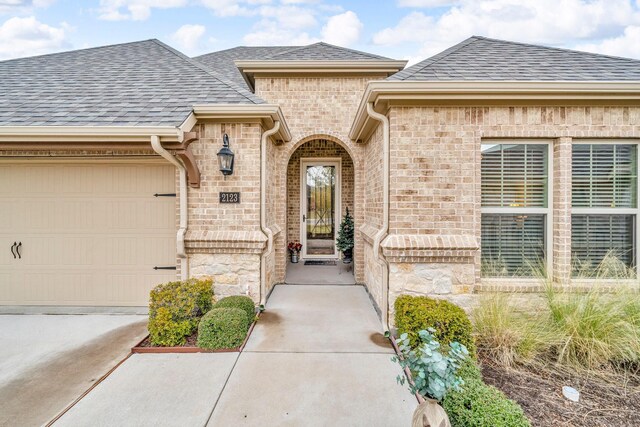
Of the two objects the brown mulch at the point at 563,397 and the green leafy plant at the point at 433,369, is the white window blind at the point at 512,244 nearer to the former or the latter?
the brown mulch at the point at 563,397

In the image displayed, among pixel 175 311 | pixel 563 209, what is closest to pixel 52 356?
pixel 175 311

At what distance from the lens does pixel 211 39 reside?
492 inches

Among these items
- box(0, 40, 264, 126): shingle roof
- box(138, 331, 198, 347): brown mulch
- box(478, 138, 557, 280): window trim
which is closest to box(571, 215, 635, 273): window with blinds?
box(478, 138, 557, 280): window trim

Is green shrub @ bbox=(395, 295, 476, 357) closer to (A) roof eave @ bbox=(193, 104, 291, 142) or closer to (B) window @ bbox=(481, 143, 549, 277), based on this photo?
(B) window @ bbox=(481, 143, 549, 277)

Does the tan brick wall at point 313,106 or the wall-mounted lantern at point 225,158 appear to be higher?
the tan brick wall at point 313,106

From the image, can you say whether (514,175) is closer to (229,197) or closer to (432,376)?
(432,376)

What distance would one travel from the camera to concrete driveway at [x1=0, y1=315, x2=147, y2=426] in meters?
2.37

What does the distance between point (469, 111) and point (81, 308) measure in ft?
20.1

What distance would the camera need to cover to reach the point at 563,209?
3643mm

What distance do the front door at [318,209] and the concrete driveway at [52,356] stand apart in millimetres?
4634

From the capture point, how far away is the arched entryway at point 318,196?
7.81 meters

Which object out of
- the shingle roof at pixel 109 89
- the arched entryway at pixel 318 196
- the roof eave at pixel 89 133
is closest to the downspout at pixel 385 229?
the shingle roof at pixel 109 89

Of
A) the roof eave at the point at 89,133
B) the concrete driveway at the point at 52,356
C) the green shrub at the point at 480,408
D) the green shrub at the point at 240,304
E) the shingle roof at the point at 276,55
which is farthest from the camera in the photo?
the shingle roof at the point at 276,55

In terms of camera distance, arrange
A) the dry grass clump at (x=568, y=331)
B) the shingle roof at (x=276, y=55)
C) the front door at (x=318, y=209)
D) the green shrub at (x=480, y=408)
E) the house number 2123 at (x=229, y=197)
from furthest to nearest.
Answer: the front door at (x=318, y=209) < the shingle roof at (x=276, y=55) < the house number 2123 at (x=229, y=197) < the dry grass clump at (x=568, y=331) < the green shrub at (x=480, y=408)
